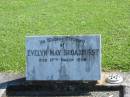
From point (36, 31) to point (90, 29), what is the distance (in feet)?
3.72

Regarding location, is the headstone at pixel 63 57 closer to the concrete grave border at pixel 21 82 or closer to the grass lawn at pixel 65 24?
the concrete grave border at pixel 21 82

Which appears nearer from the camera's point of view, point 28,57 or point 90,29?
point 28,57

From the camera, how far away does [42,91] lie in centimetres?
728

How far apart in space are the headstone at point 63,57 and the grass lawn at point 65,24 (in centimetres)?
95

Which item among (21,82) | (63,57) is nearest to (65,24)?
(21,82)

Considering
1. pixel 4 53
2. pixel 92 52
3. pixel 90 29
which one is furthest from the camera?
pixel 90 29

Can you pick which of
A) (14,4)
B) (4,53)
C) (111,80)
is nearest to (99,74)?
(111,80)

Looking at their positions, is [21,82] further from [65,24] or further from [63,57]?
[65,24]

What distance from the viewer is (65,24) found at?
10.8 metres

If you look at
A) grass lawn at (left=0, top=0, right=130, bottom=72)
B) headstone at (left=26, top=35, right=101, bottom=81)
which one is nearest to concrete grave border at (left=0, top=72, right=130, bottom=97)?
headstone at (left=26, top=35, right=101, bottom=81)

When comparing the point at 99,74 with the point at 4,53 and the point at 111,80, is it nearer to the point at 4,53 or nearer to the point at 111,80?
the point at 111,80

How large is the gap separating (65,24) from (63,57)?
12.4 ft

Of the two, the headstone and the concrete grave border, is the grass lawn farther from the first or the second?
the headstone

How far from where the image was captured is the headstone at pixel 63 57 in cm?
705
